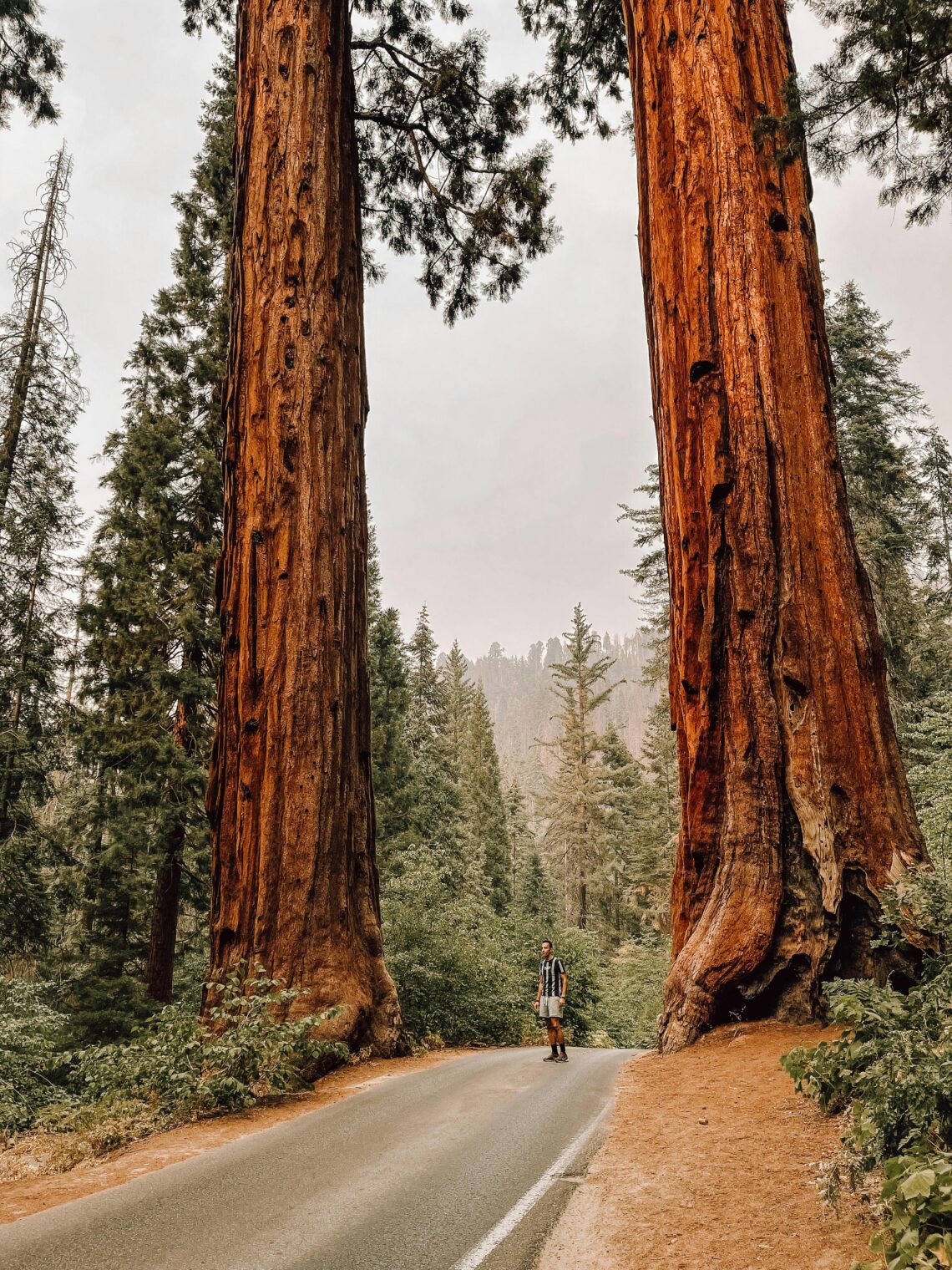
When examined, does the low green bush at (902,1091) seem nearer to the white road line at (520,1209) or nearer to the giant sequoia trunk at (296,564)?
the white road line at (520,1209)

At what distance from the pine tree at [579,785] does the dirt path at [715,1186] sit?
34034 mm

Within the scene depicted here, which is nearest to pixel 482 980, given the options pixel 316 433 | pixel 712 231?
pixel 316 433

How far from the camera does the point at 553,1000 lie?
969 centimetres

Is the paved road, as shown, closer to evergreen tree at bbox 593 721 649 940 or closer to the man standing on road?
the man standing on road

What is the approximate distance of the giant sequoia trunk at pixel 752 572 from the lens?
5438 mm

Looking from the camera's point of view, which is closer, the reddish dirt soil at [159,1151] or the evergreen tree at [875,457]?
the reddish dirt soil at [159,1151]

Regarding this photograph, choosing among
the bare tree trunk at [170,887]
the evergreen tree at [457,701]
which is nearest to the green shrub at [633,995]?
the bare tree trunk at [170,887]

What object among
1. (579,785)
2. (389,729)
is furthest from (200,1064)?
(579,785)

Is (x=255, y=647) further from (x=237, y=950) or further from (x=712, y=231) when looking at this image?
(x=712, y=231)

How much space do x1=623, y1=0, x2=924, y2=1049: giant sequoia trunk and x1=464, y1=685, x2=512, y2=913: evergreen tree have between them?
29.3 metres

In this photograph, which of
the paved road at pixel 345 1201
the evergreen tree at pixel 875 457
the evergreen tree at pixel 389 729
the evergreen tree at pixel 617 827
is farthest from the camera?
the evergreen tree at pixel 617 827

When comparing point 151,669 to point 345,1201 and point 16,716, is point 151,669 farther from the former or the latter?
point 345,1201

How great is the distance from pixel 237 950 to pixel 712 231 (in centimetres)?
754

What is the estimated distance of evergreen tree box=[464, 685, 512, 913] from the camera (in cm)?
3906
